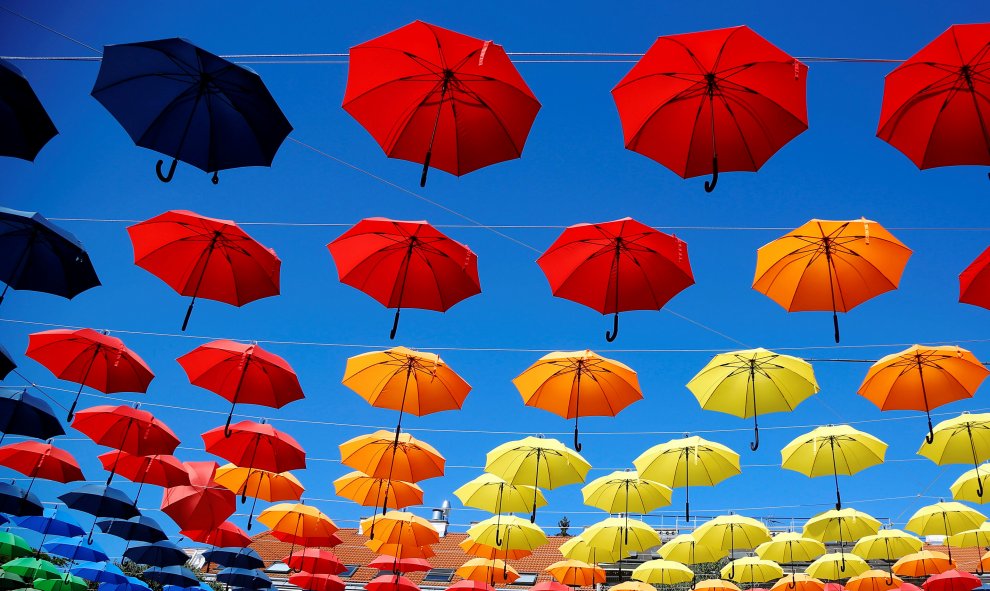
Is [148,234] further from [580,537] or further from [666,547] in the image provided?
[666,547]

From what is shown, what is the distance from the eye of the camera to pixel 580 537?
17641mm

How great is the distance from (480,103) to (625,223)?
2578 millimetres

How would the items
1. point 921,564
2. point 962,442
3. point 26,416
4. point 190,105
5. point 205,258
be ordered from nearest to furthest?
point 190,105 → point 205,258 → point 962,442 → point 26,416 → point 921,564

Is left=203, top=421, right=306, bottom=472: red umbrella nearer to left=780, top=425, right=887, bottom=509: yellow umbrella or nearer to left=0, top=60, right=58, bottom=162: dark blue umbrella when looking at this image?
left=0, top=60, right=58, bottom=162: dark blue umbrella

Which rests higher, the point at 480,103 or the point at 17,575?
the point at 480,103

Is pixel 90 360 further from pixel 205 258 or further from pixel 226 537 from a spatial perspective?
pixel 226 537

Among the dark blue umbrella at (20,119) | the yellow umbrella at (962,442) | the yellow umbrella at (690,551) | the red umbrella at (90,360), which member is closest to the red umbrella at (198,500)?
the red umbrella at (90,360)

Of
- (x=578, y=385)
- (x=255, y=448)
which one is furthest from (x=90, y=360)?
(x=578, y=385)

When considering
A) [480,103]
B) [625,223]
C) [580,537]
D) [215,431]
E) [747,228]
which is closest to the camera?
[480,103]

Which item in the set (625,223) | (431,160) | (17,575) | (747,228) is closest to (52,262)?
(431,160)

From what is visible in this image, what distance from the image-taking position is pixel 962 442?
1298 centimetres

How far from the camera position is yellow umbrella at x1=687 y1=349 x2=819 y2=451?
1177cm

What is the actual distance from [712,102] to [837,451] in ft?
30.1

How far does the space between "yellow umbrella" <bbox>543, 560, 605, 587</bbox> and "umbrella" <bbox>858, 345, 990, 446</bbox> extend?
31.8ft
